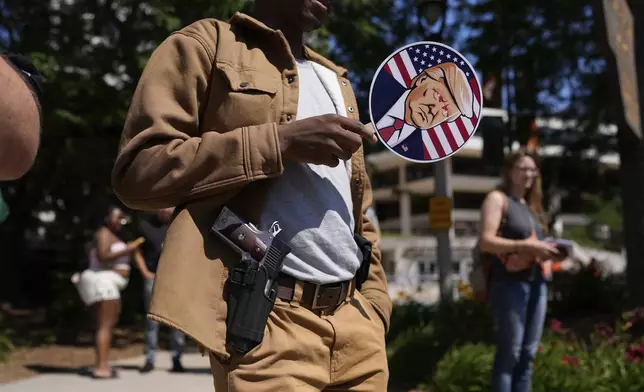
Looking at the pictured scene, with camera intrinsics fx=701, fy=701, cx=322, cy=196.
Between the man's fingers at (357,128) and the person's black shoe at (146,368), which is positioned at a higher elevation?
the man's fingers at (357,128)

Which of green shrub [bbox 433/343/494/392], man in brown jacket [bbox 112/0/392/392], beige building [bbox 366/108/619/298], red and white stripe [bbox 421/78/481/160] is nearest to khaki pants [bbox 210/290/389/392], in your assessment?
man in brown jacket [bbox 112/0/392/392]

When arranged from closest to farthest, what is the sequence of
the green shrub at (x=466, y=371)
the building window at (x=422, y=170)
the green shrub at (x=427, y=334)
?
the green shrub at (x=466, y=371) < the green shrub at (x=427, y=334) < the building window at (x=422, y=170)

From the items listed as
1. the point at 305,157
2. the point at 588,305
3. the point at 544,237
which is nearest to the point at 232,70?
the point at 305,157

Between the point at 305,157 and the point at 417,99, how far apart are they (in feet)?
1.50

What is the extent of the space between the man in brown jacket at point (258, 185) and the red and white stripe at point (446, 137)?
0.75 feet

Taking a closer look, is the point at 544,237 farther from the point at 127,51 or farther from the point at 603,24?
the point at 127,51

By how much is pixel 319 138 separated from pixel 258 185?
0.76 feet

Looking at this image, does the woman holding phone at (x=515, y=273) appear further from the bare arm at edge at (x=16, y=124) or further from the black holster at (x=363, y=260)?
the bare arm at edge at (x=16, y=124)

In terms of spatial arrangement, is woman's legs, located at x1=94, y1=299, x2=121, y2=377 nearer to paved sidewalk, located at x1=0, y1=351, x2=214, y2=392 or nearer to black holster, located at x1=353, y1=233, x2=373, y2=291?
paved sidewalk, located at x1=0, y1=351, x2=214, y2=392

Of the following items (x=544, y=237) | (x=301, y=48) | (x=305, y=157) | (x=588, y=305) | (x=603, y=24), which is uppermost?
(x=603, y=24)

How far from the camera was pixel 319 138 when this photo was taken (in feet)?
5.73

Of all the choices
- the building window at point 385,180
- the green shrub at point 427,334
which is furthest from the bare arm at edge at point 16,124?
the building window at point 385,180

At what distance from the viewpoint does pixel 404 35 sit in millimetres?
12914

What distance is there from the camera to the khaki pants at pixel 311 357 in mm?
1742
